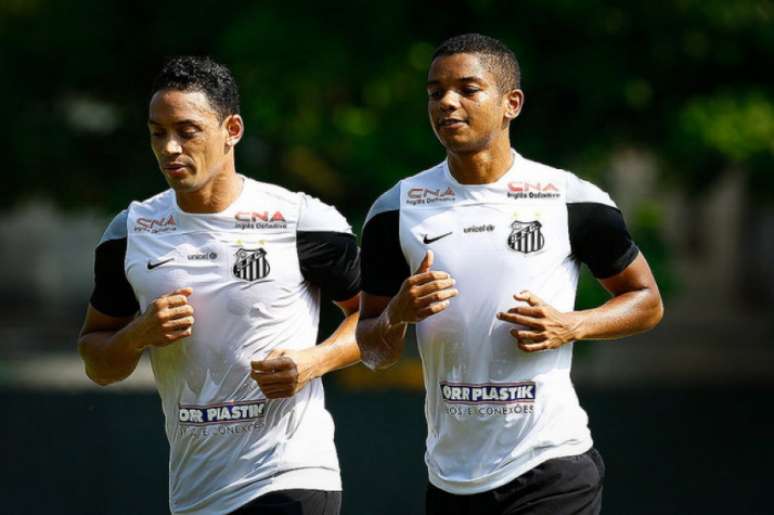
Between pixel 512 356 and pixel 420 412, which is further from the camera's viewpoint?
pixel 420 412

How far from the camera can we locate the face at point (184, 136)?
489cm

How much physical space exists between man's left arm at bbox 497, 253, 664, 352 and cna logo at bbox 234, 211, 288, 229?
88 centimetres

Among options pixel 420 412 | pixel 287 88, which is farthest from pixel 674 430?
pixel 287 88

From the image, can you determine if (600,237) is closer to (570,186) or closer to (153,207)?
(570,186)

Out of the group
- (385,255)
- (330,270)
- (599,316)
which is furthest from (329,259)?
(599,316)

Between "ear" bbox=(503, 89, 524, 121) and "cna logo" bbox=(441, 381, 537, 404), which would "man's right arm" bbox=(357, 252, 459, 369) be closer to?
"cna logo" bbox=(441, 381, 537, 404)

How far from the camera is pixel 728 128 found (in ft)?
39.7

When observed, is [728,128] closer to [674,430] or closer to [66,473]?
[674,430]

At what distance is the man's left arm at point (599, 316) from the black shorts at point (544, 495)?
42 centimetres

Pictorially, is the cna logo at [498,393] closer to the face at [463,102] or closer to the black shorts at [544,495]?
the black shorts at [544,495]

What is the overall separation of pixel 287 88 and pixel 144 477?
15.9 ft

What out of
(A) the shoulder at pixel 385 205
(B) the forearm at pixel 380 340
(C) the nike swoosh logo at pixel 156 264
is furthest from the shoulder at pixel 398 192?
(C) the nike swoosh logo at pixel 156 264

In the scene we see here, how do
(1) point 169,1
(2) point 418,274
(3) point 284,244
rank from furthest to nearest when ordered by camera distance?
(1) point 169,1, (3) point 284,244, (2) point 418,274

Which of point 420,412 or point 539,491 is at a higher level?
point 420,412
